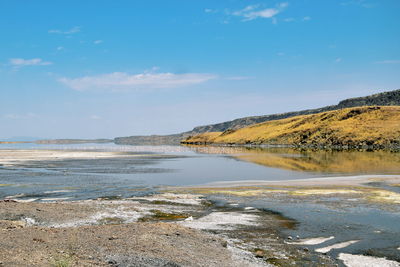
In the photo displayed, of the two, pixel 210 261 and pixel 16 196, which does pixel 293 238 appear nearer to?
pixel 210 261

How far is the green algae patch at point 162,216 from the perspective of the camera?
828 inches

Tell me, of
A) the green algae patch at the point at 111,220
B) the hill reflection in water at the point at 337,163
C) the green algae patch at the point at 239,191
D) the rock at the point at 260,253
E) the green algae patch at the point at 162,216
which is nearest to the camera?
the rock at the point at 260,253

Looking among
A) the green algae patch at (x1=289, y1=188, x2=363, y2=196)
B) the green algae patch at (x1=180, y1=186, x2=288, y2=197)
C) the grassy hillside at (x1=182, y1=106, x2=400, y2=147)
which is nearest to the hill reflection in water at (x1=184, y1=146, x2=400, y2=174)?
the green algae patch at (x1=289, y1=188, x2=363, y2=196)

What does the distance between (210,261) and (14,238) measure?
754cm

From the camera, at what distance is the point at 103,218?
68.3ft

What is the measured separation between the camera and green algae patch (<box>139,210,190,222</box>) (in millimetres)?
21033

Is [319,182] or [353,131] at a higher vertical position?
[353,131]

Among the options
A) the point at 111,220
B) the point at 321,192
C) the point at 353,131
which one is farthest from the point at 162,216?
the point at 353,131

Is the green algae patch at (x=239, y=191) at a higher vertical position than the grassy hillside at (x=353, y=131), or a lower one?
lower

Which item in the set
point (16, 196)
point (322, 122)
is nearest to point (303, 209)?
point (16, 196)

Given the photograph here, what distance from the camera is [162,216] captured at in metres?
21.9

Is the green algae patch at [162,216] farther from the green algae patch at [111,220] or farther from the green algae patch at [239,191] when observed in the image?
the green algae patch at [239,191]

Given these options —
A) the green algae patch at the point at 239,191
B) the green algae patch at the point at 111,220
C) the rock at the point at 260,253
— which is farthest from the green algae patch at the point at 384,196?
the green algae patch at the point at 111,220

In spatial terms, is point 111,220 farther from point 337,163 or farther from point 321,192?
point 337,163
